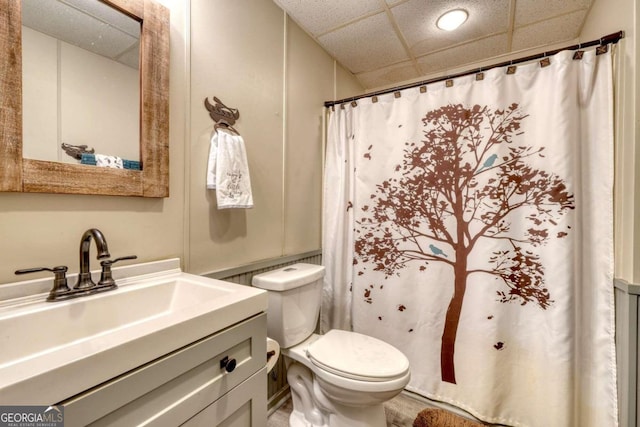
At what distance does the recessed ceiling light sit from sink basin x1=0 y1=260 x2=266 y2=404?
1891mm

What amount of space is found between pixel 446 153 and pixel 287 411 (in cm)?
177

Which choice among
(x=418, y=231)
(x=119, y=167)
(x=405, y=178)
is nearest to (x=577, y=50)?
(x=405, y=178)

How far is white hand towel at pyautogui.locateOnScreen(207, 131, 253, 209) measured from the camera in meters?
1.22

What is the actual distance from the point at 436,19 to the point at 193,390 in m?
2.17

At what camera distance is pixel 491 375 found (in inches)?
58.3

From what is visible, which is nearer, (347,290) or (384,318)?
(384,318)

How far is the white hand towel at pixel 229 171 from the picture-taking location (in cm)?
122

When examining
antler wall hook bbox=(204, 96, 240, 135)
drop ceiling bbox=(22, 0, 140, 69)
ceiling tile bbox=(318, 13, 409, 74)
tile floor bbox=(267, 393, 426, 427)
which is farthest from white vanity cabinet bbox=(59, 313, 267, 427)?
ceiling tile bbox=(318, 13, 409, 74)

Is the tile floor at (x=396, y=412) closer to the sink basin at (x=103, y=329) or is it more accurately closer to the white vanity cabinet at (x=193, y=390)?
the white vanity cabinet at (x=193, y=390)

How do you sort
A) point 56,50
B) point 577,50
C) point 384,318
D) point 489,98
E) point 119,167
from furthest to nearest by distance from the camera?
point 384,318 < point 489,98 < point 577,50 < point 119,167 < point 56,50

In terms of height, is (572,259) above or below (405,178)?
below

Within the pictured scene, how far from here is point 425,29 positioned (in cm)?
174

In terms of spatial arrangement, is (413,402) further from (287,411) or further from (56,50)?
(56,50)

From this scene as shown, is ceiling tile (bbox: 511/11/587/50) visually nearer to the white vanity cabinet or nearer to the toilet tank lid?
the toilet tank lid
